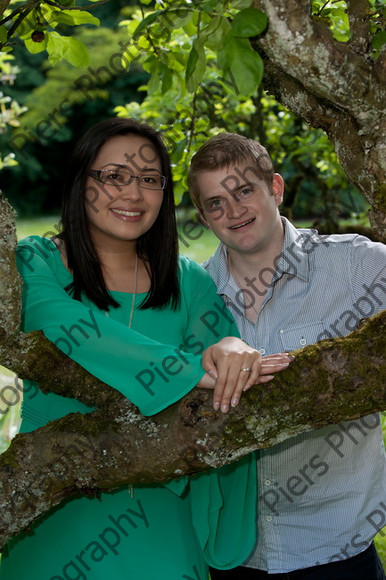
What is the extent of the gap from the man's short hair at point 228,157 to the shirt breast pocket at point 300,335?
0.70 metres

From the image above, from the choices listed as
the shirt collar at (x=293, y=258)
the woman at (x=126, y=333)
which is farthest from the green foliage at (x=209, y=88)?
the shirt collar at (x=293, y=258)

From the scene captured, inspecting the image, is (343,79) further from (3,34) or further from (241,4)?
(3,34)

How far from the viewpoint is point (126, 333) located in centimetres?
233

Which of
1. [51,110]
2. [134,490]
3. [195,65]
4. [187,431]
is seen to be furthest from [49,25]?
[51,110]

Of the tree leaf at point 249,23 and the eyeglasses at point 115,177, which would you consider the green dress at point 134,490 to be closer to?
the eyeglasses at point 115,177

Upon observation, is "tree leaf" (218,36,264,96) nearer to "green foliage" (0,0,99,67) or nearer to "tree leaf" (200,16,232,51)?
"tree leaf" (200,16,232,51)

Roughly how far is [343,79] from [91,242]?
1.19 m

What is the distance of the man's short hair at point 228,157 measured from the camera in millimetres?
3045

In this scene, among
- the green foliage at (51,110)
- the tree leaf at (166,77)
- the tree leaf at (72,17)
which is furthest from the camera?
the green foliage at (51,110)

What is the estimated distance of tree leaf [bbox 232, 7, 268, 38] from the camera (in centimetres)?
178

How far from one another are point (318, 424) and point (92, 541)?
3.14 ft

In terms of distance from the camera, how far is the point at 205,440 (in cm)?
217

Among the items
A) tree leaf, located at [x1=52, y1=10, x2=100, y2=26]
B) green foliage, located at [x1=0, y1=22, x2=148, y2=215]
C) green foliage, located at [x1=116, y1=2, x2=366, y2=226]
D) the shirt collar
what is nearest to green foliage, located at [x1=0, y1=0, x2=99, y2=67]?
tree leaf, located at [x1=52, y1=10, x2=100, y2=26]

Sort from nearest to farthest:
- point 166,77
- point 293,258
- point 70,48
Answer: point 70,48 → point 166,77 → point 293,258
